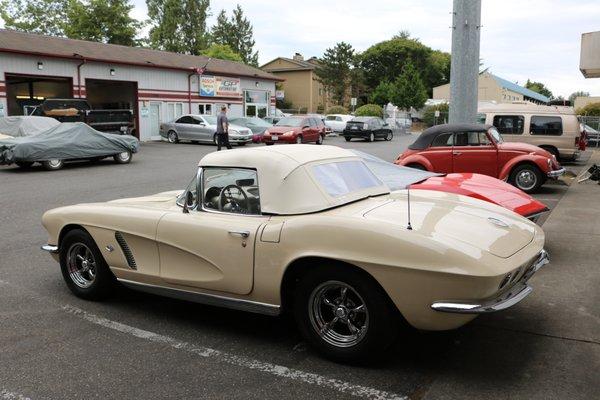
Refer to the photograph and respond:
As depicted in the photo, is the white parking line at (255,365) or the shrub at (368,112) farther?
the shrub at (368,112)

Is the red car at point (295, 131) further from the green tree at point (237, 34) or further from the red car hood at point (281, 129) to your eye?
the green tree at point (237, 34)

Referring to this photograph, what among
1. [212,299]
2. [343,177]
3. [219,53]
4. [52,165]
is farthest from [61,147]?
[219,53]

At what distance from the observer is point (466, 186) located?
6742 millimetres

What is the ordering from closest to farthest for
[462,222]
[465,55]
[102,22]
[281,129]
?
1. [462,222]
2. [465,55]
3. [281,129]
4. [102,22]

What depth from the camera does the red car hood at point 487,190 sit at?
628cm

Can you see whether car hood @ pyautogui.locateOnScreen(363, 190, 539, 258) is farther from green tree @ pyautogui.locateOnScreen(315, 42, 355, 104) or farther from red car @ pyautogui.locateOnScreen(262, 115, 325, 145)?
green tree @ pyautogui.locateOnScreen(315, 42, 355, 104)

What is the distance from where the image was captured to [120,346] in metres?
3.98

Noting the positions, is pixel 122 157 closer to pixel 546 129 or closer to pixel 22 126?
pixel 22 126

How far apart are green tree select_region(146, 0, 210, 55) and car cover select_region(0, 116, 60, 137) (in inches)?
1963

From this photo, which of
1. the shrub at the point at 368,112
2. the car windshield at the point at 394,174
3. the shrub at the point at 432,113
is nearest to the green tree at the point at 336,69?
the shrub at the point at 432,113

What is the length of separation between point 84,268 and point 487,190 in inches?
181

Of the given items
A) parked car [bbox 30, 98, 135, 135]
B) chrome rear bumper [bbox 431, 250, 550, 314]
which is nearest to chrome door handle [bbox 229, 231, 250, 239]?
chrome rear bumper [bbox 431, 250, 550, 314]

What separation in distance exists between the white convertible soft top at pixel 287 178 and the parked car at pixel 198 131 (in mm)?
21971

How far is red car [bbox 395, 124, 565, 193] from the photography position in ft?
36.4
